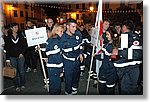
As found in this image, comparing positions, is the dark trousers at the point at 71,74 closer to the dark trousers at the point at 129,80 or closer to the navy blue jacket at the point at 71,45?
the navy blue jacket at the point at 71,45

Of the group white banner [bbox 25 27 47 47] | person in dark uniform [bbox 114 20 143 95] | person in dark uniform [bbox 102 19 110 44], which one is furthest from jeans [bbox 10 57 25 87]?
person in dark uniform [bbox 114 20 143 95]

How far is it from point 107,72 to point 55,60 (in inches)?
27.9

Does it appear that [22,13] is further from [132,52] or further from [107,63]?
[132,52]

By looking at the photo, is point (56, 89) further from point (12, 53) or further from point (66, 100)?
point (12, 53)

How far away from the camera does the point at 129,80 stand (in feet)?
15.1

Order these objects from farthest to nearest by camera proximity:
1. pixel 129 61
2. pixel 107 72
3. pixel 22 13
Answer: pixel 107 72, pixel 129 61, pixel 22 13

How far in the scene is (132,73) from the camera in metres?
4.61

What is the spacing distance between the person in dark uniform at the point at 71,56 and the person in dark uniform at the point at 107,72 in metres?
0.28

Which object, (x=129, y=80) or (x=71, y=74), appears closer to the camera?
(x=129, y=80)

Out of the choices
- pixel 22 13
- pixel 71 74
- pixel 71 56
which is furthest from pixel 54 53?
pixel 22 13

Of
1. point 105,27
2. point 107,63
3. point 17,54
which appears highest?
point 105,27

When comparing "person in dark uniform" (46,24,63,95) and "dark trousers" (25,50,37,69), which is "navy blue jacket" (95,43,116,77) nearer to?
"person in dark uniform" (46,24,63,95)

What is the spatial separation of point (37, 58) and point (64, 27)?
542mm

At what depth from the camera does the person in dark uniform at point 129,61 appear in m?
4.54
